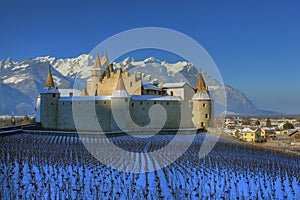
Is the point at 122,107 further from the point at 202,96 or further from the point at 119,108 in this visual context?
the point at 202,96

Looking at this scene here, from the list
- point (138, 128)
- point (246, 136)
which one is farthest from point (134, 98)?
point (246, 136)

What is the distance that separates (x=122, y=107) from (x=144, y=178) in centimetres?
2067

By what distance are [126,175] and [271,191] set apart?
6.53m

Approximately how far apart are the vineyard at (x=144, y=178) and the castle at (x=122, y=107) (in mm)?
14590

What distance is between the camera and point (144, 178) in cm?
1420

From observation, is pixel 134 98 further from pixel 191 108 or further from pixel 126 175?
pixel 126 175

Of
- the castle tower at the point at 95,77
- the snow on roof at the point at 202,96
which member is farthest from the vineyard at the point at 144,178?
the castle tower at the point at 95,77

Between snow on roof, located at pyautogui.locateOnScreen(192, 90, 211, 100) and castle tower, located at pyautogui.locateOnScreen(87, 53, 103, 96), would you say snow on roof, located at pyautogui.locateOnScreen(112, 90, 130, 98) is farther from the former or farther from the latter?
castle tower, located at pyautogui.locateOnScreen(87, 53, 103, 96)

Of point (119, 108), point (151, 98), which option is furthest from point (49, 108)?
point (151, 98)

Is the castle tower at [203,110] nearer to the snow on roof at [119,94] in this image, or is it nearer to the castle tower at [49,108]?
the snow on roof at [119,94]

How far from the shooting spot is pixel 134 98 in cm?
3747

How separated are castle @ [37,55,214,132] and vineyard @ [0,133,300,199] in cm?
1459

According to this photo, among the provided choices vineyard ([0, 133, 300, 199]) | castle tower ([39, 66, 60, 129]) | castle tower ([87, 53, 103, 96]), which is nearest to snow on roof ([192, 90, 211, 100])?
castle tower ([87, 53, 103, 96])

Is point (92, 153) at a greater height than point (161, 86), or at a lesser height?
lesser
